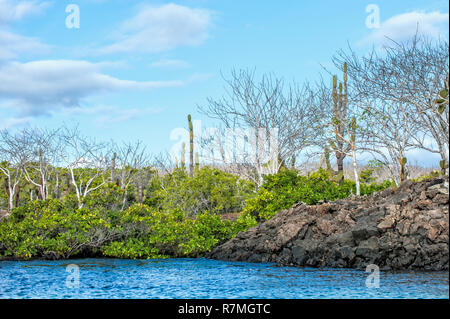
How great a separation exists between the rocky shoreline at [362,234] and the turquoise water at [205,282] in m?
0.76

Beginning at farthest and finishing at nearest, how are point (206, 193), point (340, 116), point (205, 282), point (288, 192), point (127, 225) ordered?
point (206, 193) → point (340, 116) → point (288, 192) → point (127, 225) → point (205, 282)

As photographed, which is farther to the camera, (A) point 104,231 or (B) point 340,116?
(B) point 340,116

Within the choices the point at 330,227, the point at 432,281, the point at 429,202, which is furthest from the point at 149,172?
the point at 432,281

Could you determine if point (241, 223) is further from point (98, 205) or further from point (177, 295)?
point (177, 295)

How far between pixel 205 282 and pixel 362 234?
5.16 metres

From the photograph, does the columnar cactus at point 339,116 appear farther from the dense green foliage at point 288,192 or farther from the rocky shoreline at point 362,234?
the rocky shoreline at point 362,234

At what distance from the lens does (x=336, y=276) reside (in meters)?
12.9

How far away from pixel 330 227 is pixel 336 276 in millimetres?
3215

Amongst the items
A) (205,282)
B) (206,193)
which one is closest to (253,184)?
(206,193)

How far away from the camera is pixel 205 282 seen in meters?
12.8

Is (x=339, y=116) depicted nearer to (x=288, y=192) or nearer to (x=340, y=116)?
(x=340, y=116)

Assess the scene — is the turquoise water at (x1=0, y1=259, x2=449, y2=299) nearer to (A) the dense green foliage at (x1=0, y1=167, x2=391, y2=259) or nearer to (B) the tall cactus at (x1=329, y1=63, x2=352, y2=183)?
(A) the dense green foliage at (x1=0, y1=167, x2=391, y2=259)

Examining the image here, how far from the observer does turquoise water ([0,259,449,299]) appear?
10930mm

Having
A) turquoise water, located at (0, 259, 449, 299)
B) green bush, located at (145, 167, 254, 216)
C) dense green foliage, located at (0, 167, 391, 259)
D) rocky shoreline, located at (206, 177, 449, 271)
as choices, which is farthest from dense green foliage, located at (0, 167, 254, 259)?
green bush, located at (145, 167, 254, 216)
